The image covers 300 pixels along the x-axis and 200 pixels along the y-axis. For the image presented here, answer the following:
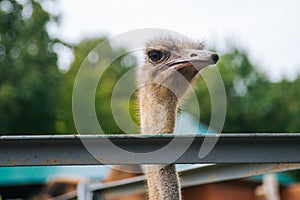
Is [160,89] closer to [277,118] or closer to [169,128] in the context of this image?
[169,128]

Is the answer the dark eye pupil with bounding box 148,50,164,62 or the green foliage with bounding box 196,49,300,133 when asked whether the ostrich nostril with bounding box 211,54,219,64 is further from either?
the green foliage with bounding box 196,49,300,133

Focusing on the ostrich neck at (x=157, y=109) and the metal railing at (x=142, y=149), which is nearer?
the metal railing at (x=142, y=149)

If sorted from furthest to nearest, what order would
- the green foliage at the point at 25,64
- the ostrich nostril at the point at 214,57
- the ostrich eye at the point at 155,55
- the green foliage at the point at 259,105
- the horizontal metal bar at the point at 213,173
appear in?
1. the green foliage at the point at 259,105
2. the green foliage at the point at 25,64
3. the ostrich eye at the point at 155,55
4. the horizontal metal bar at the point at 213,173
5. the ostrich nostril at the point at 214,57

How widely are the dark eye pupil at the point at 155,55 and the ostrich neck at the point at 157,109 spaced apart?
15 centimetres

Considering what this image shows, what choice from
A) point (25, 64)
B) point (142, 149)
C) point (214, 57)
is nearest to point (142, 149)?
point (142, 149)

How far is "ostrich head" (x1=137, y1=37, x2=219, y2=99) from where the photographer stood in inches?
136

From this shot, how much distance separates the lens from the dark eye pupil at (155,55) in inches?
141

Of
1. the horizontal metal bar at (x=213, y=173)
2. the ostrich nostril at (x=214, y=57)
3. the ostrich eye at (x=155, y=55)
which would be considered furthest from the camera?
the ostrich eye at (x=155, y=55)

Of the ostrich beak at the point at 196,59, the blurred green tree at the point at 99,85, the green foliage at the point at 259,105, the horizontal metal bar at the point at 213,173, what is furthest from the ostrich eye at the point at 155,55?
the green foliage at the point at 259,105

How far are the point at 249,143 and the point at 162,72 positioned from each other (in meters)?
1.39

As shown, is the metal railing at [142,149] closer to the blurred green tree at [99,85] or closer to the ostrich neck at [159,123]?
the ostrich neck at [159,123]

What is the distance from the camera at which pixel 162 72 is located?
3.55m

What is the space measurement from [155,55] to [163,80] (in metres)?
0.16

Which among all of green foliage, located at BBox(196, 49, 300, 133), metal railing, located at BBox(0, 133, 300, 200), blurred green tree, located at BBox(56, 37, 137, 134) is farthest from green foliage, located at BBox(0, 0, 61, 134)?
metal railing, located at BBox(0, 133, 300, 200)
